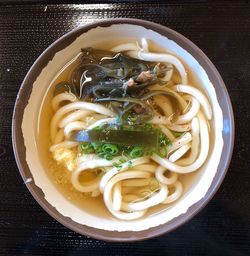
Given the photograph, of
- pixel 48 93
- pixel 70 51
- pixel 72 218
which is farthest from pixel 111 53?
pixel 72 218

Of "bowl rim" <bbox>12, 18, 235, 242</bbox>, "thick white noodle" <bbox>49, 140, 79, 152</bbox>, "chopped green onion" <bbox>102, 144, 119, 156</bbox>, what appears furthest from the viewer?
"thick white noodle" <bbox>49, 140, 79, 152</bbox>

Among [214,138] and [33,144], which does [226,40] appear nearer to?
[214,138]

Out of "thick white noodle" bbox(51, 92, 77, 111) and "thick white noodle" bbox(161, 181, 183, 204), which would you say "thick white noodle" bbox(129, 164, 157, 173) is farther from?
"thick white noodle" bbox(51, 92, 77, 111)

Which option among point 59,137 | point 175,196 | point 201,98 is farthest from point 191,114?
point 59,137

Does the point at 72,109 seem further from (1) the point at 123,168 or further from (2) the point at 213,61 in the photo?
(2) the point at 213,61

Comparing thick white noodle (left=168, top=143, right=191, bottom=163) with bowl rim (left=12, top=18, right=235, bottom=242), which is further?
thick white noodle (left=168, top=143, right=191, bottom=163)

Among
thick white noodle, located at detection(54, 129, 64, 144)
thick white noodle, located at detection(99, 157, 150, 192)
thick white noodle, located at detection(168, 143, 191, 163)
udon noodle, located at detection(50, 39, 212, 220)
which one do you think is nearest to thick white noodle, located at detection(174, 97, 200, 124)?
udon noodle, located at detection(50, 39, 212, 220)
